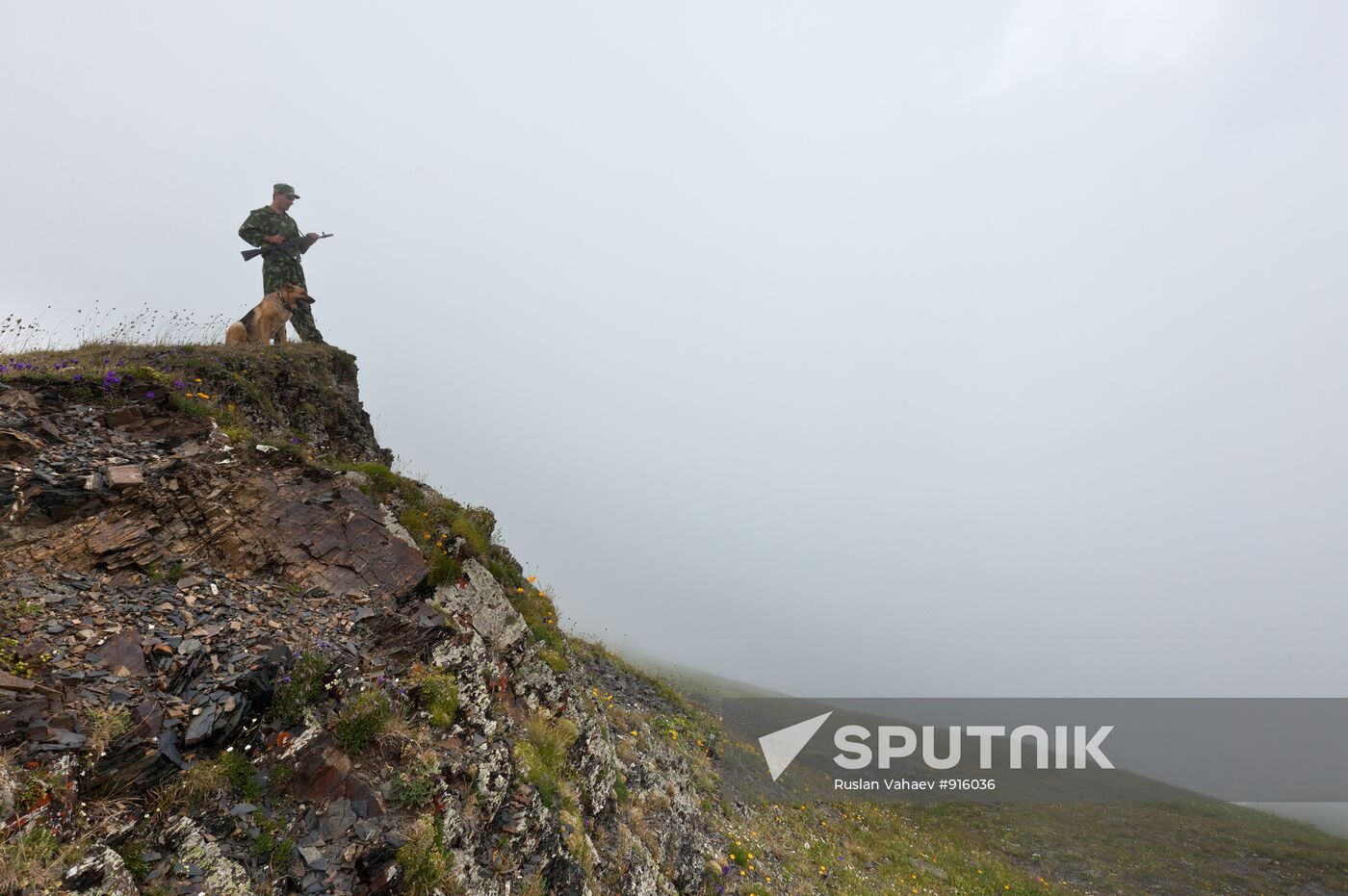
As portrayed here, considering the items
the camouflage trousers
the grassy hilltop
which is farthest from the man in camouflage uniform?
the grassy hilltop

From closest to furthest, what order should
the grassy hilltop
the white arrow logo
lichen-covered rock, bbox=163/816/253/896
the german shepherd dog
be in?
1. lichen-covered rock, bbox=163/816/253/896
2. the grassy hilltop
3. the german shepherd dog
4. the white arrow logo

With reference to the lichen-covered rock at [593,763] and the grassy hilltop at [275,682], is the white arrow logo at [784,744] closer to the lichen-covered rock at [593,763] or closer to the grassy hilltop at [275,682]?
the grassy hilltop at [275,682]

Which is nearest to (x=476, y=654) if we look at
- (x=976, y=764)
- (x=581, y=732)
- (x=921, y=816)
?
(x=581, y=732)

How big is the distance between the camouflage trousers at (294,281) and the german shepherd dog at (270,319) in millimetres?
261

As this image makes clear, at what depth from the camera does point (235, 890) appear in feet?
17.4

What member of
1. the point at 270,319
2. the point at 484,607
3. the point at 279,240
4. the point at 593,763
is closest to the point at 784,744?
the point at 593,763

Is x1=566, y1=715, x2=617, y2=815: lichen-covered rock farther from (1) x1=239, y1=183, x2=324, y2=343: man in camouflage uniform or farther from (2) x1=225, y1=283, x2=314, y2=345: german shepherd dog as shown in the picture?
(1) x1=239, y1=183, x2=324, y2=343: man in camouflage uniform

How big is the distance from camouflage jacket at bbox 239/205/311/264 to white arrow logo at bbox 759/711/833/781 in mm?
30686

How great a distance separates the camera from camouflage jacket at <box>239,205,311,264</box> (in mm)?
18203

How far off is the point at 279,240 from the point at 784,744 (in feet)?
125

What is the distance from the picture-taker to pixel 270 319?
57.8ft

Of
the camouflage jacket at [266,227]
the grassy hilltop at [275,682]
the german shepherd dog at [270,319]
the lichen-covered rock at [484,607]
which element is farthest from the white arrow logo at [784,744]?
the camouflage jacket at [266,227]

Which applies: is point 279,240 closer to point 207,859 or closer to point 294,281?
point 294,281

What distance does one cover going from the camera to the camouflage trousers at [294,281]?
726 inches
